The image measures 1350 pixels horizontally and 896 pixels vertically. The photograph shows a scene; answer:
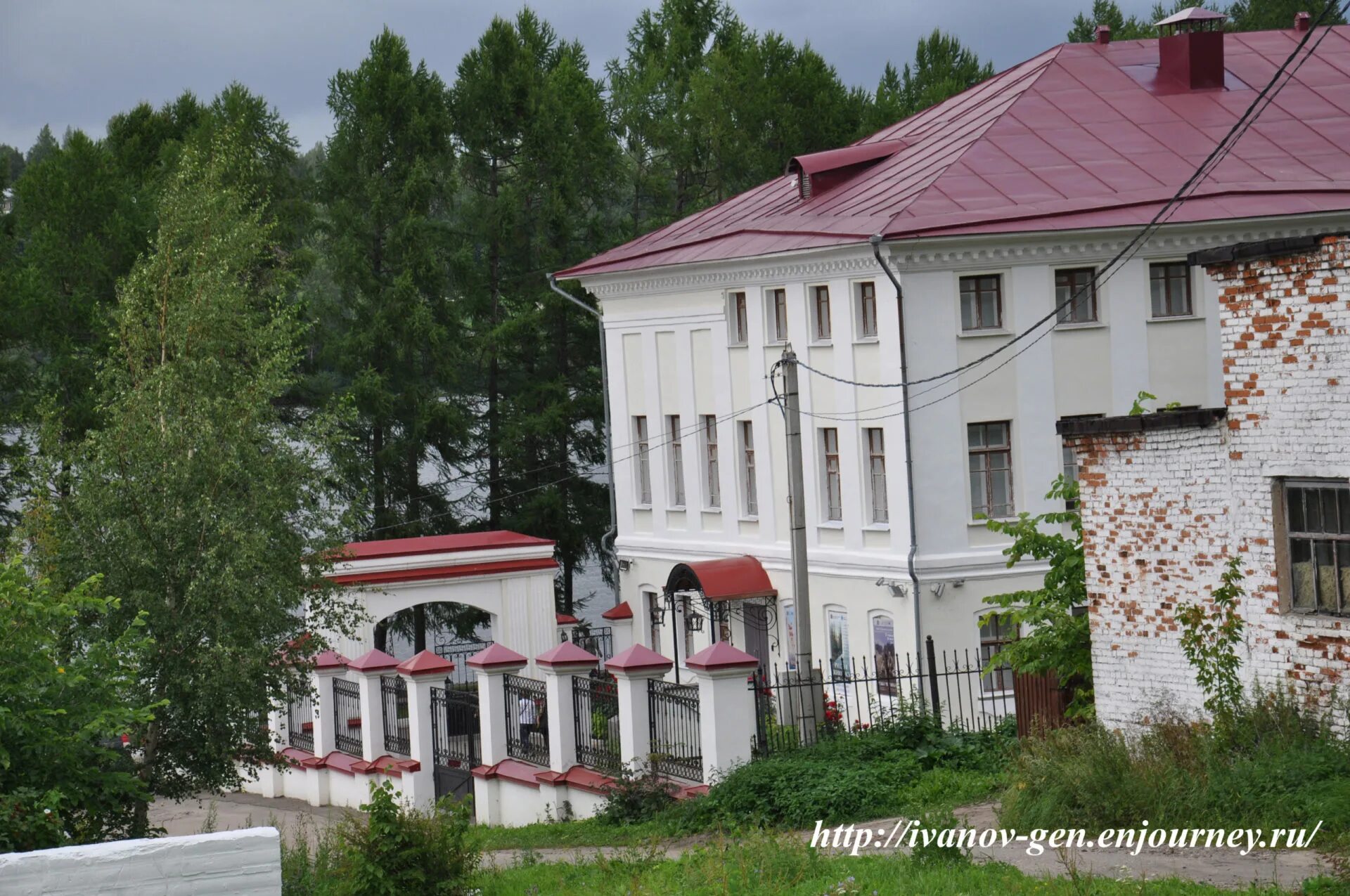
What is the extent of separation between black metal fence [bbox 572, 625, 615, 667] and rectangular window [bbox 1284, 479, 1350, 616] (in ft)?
56.7

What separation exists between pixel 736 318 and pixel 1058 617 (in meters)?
14.4

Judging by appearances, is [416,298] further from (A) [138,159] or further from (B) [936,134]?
(B) [936,134]

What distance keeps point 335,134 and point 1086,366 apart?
22.0 meters

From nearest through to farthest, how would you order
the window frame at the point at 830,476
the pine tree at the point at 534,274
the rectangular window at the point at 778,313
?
the window frame at the point at 830,476, the rectangular window at the point at 778,313, the pine tree at the point at 534,274

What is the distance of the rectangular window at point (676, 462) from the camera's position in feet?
105

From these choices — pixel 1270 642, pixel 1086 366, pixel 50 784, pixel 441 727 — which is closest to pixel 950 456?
pixel 1086 366

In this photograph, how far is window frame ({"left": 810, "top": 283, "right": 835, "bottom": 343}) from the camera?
27.2m

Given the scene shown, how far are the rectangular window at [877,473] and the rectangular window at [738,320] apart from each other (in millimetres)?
3826

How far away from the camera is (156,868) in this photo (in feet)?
28.1

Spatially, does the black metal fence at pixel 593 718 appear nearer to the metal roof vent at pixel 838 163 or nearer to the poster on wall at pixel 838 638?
the poster on wall at pixel 838 638

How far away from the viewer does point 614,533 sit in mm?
34125

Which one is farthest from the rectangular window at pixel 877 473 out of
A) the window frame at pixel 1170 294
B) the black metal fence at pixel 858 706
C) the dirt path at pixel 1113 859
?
the dirt path at pixel 1113 859

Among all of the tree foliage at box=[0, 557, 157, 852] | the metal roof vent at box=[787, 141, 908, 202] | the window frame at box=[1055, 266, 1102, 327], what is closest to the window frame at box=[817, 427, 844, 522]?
the window frame at box=[1055, 266, 1102, 327]

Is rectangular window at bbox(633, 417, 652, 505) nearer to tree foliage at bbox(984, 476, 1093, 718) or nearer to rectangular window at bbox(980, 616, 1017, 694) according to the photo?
rectangular window at bbox(980, 616, 1017, 694)
